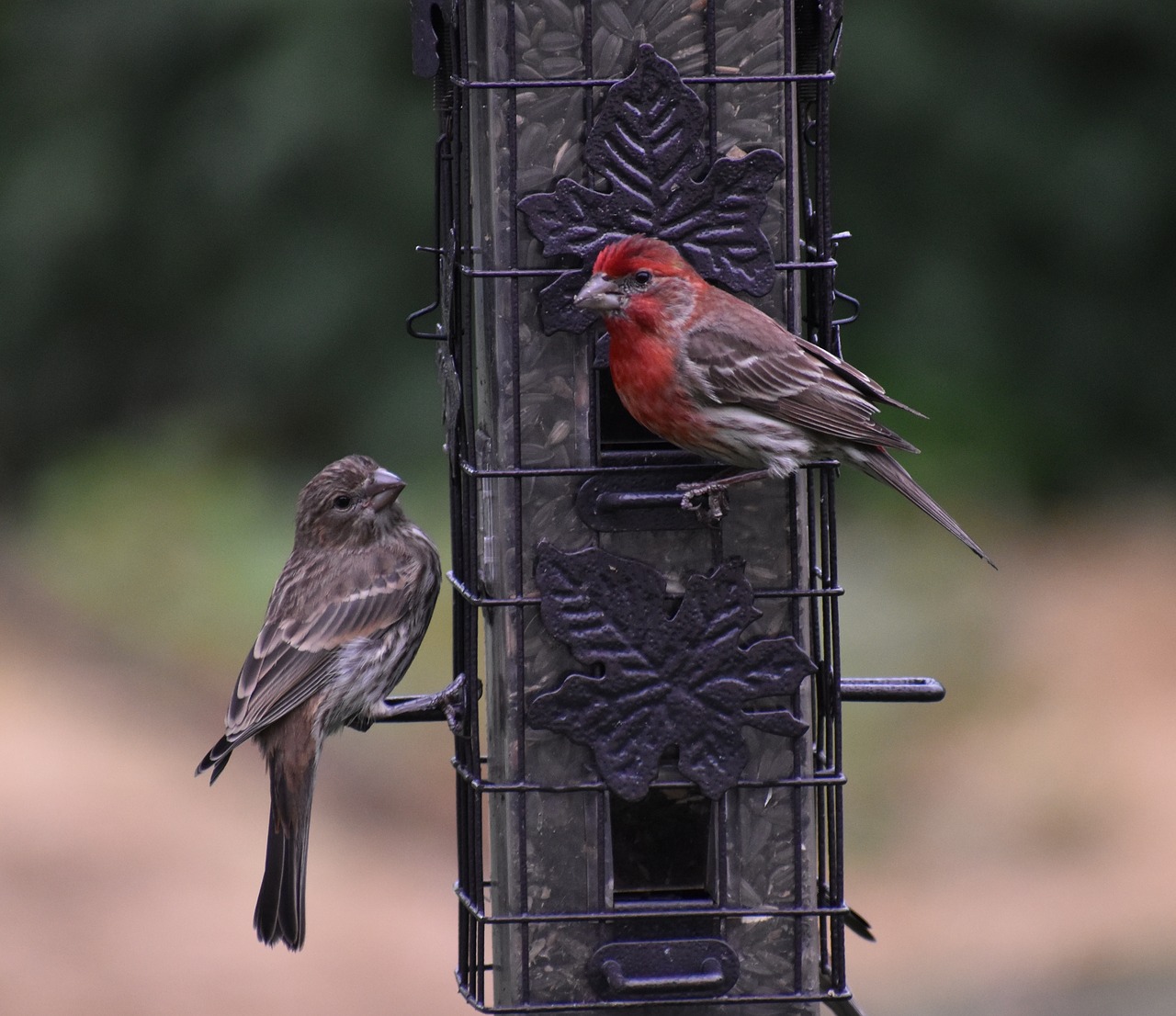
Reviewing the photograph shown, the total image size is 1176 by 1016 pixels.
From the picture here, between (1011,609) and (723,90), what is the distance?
738cm

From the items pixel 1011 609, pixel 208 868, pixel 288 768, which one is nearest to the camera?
pixel 288 768

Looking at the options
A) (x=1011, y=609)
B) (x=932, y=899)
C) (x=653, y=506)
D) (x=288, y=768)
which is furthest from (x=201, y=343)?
(x=653, y=506)

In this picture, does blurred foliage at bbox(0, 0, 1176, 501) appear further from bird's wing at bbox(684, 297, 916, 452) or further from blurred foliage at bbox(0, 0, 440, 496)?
bird's wing at bbox(684, 297, 916, 452)

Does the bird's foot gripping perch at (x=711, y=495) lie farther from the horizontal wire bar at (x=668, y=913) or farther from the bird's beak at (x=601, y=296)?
the horizontal wire bar at (x=668, y=913)

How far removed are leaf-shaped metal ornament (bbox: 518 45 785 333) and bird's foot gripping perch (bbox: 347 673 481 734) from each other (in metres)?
1.21

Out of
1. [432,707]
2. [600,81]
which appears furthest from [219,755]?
[600,81]

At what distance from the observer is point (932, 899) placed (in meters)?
9.98

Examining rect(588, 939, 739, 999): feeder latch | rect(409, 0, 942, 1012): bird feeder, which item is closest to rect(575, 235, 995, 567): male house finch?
rect(409, 0, 942, 1012): bird feeder

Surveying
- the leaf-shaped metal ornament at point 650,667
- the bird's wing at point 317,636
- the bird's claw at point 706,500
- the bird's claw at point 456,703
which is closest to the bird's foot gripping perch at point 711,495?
the bird's claw at point 706,500

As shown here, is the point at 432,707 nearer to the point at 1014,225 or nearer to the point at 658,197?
the point at 658,197

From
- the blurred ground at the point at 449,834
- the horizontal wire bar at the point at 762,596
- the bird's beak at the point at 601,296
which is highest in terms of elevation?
the bird's beak at the point at 601,296

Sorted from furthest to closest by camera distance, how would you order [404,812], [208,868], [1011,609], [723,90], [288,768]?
[1011,609] → [404,812] → [208,868] → [288,768] → [723,90]

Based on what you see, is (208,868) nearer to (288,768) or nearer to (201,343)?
(288,768)

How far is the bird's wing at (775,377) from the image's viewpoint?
210 inches
